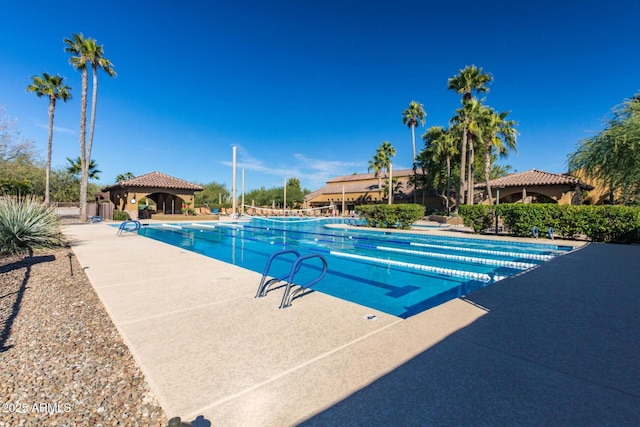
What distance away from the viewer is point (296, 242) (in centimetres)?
1387

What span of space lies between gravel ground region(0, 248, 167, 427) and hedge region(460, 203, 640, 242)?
14.7 m

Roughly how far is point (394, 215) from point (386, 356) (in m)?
15.1

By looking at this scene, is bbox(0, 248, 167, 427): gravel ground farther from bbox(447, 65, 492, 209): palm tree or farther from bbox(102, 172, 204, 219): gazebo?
bbox(102, 172, 204, 219): gazebo

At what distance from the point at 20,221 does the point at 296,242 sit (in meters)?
8.91

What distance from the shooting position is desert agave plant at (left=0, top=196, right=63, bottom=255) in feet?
24.9

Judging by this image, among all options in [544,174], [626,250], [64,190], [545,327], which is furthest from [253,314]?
[64,190]

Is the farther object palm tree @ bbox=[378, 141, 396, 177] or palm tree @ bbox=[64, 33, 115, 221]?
palm tree @ bbox=[378, 141, 396, 177]

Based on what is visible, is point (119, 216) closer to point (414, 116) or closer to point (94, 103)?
point (94, 103)

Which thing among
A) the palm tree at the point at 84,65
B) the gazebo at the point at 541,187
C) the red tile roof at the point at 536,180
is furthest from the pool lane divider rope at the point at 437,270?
the palm tree at the point at 84,65

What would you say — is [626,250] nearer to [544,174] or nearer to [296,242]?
[296,242]

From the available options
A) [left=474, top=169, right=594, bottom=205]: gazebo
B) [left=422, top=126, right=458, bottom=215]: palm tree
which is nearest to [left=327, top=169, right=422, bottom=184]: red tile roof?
[left=422, top=126, right=458, bottom=215]: palm tree

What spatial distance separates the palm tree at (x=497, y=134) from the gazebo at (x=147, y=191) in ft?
79.1

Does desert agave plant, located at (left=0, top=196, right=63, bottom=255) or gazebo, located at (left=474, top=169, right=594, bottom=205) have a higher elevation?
gazebo, located at (left=474, top=169, right=594, bottom=205)

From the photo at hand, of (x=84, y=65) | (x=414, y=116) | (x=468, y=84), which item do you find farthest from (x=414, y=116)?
(x=84, y=65)
